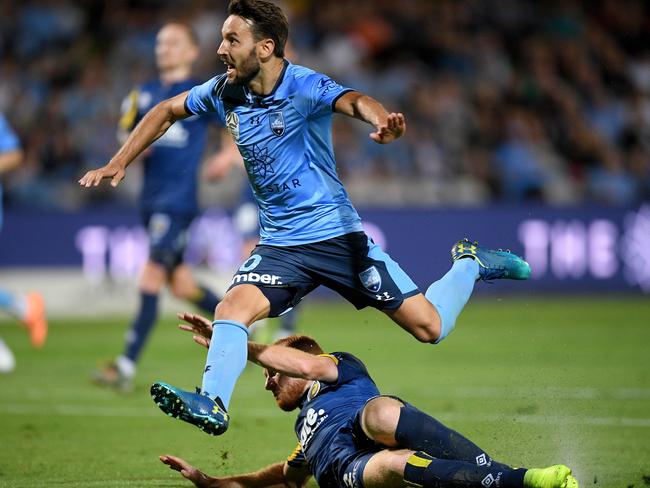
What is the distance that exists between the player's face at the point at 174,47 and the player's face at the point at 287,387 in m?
5.10

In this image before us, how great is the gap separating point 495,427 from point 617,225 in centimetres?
1000

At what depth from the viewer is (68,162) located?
54.6ft

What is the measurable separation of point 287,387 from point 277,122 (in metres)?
1.34

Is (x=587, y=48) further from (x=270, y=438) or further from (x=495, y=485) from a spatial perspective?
(x=495, y=485)

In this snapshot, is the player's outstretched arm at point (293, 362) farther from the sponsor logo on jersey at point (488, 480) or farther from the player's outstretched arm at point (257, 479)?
the sponsor logo on jersey at point (488, 480)

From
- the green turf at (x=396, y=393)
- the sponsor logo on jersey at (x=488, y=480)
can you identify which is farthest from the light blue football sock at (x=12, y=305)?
the sponsor logo on jersey at (x=488, y=480)

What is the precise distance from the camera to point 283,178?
605cm

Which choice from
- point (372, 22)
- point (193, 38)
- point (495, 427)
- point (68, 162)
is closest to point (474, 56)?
point (372, 22)

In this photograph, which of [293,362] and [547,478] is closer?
[547,478]

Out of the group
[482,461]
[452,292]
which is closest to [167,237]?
[452,292]

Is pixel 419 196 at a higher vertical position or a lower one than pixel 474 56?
lower

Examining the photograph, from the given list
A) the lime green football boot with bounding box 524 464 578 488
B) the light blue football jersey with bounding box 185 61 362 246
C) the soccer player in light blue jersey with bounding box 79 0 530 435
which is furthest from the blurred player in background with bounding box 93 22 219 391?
the lime green football boot with bounding box 524 464 578 488

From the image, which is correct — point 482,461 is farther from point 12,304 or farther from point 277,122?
point 12,304

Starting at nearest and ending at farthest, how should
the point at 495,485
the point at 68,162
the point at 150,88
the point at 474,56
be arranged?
the point at 495,485 < the point at 150,88 < the point at 68,162 < the point at 474,56
